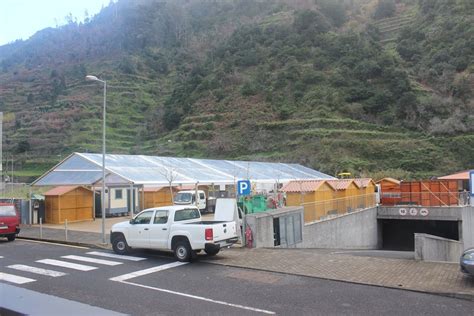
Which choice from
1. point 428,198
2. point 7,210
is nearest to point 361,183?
point 428,198

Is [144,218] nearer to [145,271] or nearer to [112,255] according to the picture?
[112,255]

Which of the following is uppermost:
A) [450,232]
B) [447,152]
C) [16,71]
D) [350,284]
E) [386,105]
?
[16,71]

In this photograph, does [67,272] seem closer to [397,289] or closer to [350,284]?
[350,284]

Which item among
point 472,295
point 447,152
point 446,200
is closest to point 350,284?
point 472,295

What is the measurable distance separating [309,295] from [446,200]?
27.7m

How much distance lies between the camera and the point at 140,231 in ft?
50.3

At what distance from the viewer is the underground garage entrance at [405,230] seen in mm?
36125

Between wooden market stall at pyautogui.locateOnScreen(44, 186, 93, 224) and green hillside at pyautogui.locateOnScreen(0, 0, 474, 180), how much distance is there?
37.7 meters

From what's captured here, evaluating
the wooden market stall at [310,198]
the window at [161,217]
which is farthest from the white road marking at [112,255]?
the wooden market stall at [310,198]

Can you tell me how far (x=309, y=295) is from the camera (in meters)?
9.97

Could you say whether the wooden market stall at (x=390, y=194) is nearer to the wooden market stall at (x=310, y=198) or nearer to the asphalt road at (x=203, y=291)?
the wooden market stall at (x=310, y=198)

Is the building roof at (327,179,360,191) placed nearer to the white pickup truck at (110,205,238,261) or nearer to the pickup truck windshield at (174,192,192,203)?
the pickup truck windshield at (174,192,192,203)

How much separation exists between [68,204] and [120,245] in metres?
13.0

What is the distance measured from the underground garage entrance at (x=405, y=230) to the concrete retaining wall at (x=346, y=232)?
74.4 inches
